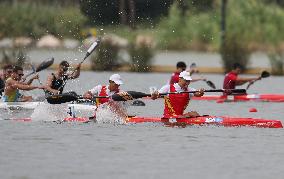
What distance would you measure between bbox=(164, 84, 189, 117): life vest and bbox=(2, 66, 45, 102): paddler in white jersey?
412cm

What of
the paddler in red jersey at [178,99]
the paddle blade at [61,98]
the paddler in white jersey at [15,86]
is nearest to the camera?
the paddler in red jersey at [178,99]

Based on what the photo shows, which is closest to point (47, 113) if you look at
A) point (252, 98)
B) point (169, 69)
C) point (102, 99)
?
point (102, 99)

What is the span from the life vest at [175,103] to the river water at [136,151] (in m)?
0.39

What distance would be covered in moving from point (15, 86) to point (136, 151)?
805cm

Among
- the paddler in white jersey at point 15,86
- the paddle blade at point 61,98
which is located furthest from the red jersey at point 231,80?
the paddle blade at point 61,98

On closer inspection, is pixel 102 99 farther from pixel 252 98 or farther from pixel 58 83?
pixel 252 98

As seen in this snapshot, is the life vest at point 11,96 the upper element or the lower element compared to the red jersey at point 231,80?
lower

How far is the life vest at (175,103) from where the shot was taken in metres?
25.9

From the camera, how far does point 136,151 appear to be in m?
22.0

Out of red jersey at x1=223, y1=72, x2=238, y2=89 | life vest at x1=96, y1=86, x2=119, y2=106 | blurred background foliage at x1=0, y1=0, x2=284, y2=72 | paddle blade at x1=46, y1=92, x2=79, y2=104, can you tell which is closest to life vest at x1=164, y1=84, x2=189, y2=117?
life vest at x1=96, y1=86, x2=119, y2=106

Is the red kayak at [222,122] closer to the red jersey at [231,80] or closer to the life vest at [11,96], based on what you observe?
the life vest at [11,96]

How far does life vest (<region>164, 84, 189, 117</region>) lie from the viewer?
25.9 metres

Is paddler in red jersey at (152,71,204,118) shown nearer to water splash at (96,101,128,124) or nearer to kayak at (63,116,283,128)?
kayak at (63,116,283,128)

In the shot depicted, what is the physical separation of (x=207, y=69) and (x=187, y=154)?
31.8 metres
